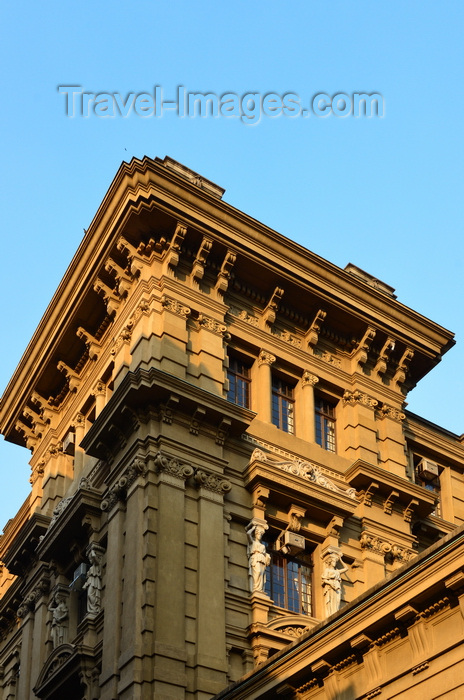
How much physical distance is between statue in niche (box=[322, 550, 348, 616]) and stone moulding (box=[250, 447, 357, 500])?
1.92 metres

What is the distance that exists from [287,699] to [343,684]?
1629mm

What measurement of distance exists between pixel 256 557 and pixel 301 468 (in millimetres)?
3488

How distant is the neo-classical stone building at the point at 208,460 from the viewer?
24.5m

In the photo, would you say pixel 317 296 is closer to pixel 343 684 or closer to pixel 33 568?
pixel 33 568

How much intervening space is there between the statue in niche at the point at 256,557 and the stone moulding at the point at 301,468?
74.8 inches

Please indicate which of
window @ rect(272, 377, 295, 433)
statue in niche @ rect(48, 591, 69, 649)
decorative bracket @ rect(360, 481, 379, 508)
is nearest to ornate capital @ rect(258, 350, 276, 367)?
window @ rect(272, 377, 295, 433)

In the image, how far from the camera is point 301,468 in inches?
1144

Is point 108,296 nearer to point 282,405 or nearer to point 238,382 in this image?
point 238,382

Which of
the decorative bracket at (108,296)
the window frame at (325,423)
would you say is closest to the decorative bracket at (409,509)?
the window frame at (325,423)

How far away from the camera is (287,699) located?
65.8 feet

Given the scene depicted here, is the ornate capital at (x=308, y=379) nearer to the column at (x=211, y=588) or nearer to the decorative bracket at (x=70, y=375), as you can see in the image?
the column at (x=211, y=588)

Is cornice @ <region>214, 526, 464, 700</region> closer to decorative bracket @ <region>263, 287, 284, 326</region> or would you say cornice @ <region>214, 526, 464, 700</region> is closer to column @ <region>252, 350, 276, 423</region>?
column @ <region>252, 350, 276, 423</region>

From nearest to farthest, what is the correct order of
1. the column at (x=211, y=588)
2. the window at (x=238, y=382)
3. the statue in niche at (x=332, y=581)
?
the column at (x=211, y=588) → the statue in niche at (x=332, y=581) → the window at (x=238, y=382)

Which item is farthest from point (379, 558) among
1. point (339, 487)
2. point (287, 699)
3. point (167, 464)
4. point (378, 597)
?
point (378, 597)
